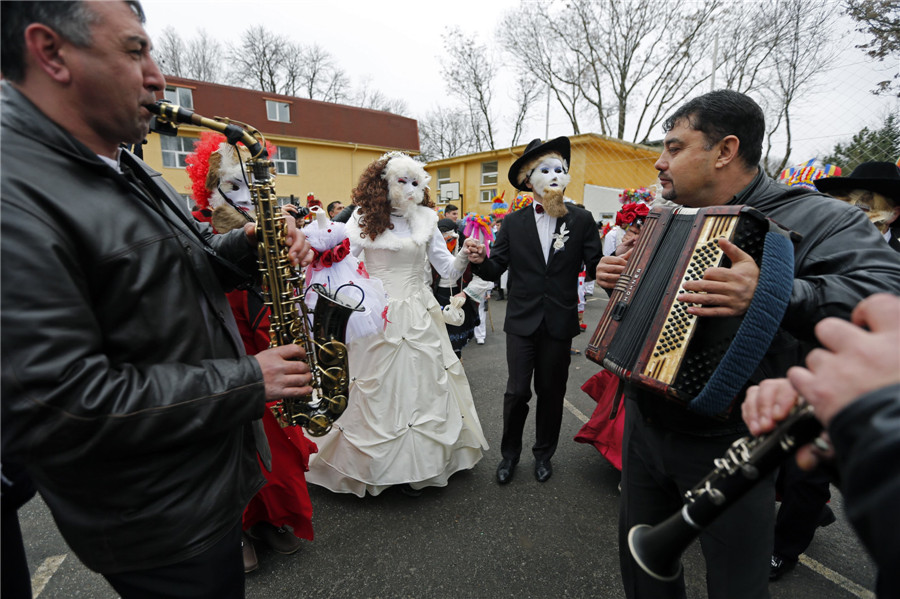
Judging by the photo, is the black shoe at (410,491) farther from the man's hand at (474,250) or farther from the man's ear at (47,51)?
the man's ear at (47,51)

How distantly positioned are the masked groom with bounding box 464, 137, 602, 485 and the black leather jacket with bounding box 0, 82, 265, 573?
2086 millimetres

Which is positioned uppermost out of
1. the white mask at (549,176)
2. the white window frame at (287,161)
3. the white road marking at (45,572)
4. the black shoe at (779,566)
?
the white window frame at (287,161)

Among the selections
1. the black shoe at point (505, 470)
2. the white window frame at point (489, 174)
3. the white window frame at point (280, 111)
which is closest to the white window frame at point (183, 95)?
the white window frame at point (280, 111)

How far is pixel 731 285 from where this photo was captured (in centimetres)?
130

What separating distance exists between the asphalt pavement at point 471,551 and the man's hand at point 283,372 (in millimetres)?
1602

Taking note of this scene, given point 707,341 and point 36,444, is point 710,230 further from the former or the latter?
point 36,444

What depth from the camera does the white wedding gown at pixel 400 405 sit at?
2922mm

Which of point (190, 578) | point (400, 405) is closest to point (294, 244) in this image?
point (190, 578)

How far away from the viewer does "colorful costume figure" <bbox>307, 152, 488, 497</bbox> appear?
293 cm

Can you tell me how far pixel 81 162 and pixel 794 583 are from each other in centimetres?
359

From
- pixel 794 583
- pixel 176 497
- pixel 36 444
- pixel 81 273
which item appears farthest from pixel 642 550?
pixel 794 583

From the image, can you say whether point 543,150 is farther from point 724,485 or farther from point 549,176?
point 724,485

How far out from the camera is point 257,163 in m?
1.62

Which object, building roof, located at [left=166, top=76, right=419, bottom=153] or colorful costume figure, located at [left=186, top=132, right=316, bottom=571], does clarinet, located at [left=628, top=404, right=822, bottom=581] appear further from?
building roof, located at [left=166, top=76, right=419, bottom=153]
